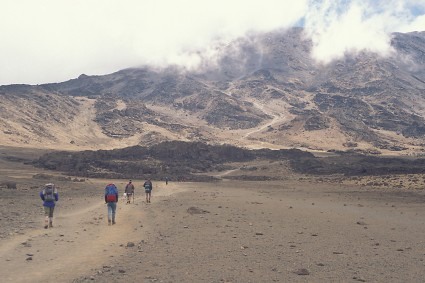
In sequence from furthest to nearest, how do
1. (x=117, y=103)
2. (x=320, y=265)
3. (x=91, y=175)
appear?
1. (x=117, y=103)
2. (x=91, y=175)
3. (x=320, y=265)

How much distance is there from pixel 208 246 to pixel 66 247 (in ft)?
15.4

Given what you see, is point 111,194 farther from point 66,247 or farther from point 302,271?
point 302,271

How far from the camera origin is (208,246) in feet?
49.2

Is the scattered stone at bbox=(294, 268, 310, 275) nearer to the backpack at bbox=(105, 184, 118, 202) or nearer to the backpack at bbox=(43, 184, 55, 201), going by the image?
the backpack at bbox=(105, 184, 118, 202)

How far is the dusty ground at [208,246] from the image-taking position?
11.2 metres

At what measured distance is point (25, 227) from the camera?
17.4 m

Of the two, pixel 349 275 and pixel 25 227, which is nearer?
pixel 349 275

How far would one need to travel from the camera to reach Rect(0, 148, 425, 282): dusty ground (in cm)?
1122

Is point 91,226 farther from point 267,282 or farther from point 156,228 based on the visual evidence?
point 267,282

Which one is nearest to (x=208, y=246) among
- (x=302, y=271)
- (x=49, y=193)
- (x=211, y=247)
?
(x=211, y=247)

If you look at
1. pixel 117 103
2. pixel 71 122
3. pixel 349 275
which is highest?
pixel 117 103

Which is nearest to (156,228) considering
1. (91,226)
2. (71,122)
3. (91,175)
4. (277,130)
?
(91,226)

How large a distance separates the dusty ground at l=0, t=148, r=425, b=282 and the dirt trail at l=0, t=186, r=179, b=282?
0.03m

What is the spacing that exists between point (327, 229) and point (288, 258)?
22.7 ft
